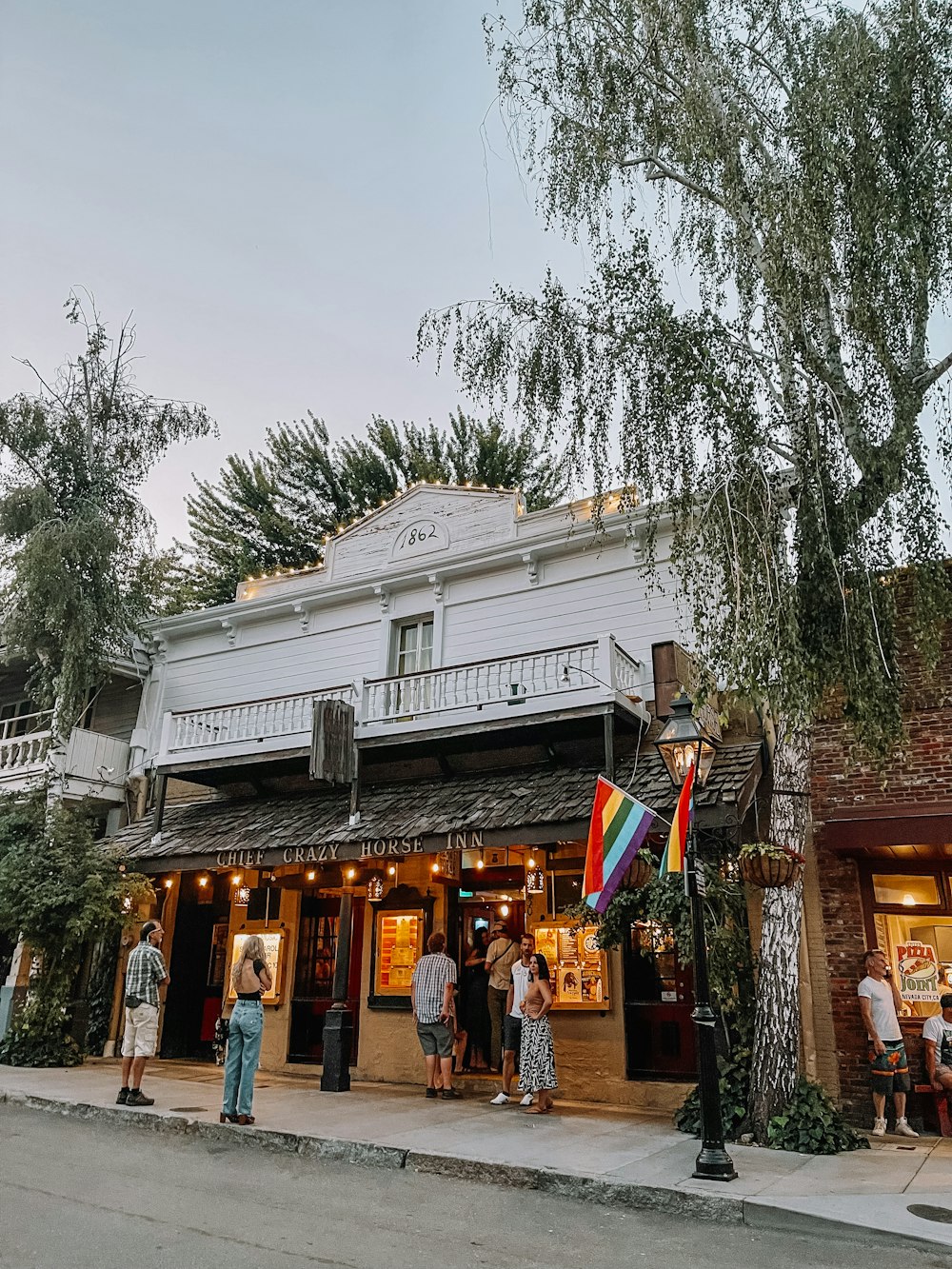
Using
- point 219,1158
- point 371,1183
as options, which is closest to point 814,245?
point 371,1183

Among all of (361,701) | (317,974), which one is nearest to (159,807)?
(317,974)

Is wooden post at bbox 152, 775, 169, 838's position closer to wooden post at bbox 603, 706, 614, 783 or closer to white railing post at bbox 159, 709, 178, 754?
white railing post at bbox 159, 709, 178, 754

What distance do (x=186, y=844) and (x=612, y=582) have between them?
7.29 meters

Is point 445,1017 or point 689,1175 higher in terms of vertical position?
point 445,1017

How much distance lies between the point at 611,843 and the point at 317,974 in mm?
7625

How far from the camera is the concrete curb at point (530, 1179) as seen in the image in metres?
5.81

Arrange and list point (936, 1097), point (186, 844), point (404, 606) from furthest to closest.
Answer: point (404, 606) < point (186, 844) < point (936, 1097)

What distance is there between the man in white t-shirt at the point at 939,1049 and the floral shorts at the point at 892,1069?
269 millimetres

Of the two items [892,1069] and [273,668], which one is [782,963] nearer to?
[892,1069]

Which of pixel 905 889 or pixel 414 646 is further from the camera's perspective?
pixel 414 646

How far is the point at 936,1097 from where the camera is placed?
9242 millimetres

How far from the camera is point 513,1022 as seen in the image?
35.5ft

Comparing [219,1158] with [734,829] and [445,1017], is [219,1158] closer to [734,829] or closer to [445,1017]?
[445,1017]

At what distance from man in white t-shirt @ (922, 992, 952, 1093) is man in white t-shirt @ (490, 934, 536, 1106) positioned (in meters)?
4.14
